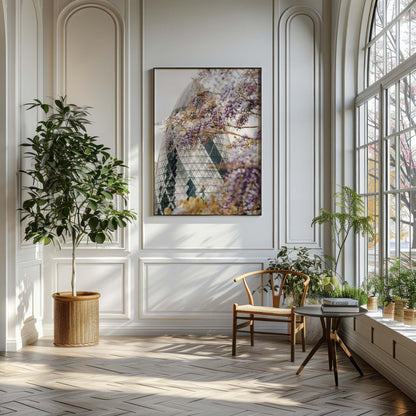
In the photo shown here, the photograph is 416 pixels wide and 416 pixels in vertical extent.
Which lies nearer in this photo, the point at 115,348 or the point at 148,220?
the point at 115,348

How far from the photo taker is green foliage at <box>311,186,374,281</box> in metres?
5.75

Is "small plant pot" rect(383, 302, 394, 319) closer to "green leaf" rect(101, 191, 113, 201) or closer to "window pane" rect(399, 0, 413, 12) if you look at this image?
"window pane" rect(399, 0, 413, 12)

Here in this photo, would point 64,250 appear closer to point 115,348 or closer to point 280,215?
point 115,348

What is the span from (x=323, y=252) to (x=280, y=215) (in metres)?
0.64

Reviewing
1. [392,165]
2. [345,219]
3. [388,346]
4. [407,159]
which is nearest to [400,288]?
[388,346]

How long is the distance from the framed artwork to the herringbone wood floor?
1596 mm

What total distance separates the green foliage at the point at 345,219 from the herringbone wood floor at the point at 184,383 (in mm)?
1223

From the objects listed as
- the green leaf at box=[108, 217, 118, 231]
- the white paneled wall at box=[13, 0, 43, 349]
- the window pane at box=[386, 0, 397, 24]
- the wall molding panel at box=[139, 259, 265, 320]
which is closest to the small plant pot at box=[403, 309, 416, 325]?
the wall molding panel at box=[139, 259, 265, 320]

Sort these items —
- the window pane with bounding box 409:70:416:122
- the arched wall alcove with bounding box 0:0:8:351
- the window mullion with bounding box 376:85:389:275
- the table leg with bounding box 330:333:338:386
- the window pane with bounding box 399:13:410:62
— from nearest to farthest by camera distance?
the table leg with bounding box 330:333:338:386 → the window pane with bounding box 409:70:416:122 → the window pane with bounding box 399:13:410:62 → the window mullion with bounding box 376:85:389:275 → the arched wall alcove with bounding box 0:0:8:351

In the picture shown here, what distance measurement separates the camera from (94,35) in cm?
660

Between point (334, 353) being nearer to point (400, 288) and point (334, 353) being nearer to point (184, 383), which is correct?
point (400, 288)

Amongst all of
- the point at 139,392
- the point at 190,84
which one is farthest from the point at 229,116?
the point at 139,392

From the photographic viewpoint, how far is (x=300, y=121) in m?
6.63

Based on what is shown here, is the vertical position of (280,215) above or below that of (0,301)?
above
